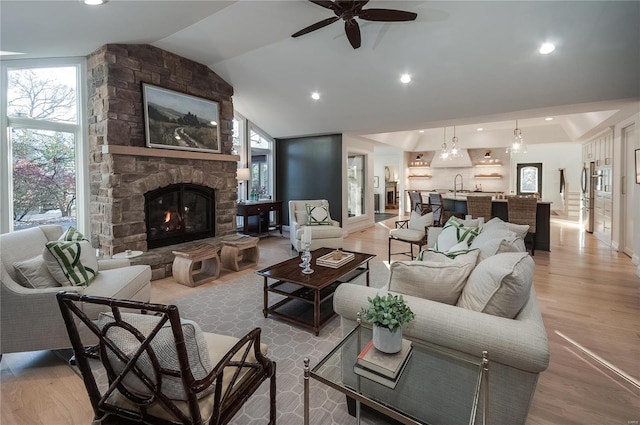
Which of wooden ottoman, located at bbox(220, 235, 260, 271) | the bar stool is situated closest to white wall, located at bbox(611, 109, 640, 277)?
the bar stool

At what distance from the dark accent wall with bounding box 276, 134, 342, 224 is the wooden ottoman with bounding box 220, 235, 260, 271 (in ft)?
9.48

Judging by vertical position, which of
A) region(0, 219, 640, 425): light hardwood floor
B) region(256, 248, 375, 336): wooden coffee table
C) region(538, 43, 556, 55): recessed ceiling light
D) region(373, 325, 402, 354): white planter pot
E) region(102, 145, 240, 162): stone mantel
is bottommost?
region(0, 219, 640, 425): light hardwood floor

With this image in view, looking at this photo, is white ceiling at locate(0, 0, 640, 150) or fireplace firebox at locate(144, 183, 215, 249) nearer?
white ceiling at locate(0, 0, 640, 150)

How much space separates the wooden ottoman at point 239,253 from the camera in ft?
14.4

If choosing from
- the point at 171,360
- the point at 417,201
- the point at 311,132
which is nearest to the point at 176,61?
the point at 311,132

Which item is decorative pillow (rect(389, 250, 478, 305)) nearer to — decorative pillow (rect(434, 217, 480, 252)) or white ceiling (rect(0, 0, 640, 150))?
decorative pillow (rect(434, 217, 480, 252))

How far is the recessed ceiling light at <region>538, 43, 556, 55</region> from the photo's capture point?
352 cm

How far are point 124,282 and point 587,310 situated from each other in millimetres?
4463

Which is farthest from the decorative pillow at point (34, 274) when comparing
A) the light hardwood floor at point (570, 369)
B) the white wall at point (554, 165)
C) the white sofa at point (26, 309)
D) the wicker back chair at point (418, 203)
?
the white wall at point (554, 165)

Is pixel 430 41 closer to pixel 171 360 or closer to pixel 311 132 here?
pixel 311 132

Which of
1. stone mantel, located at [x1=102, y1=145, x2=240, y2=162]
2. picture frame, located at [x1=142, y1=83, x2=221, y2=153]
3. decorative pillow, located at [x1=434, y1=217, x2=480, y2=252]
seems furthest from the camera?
picture frame, located at [x1=142, y1=83, x2=221, y2=153]

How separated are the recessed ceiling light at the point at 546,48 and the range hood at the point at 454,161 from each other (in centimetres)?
749

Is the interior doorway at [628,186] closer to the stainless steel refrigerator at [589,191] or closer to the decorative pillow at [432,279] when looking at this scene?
the stainless steel refrigerator at [589,191]

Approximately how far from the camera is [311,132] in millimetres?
7156
